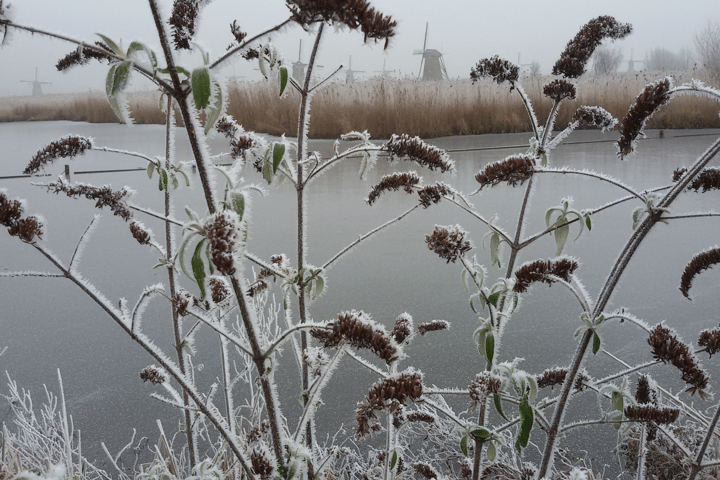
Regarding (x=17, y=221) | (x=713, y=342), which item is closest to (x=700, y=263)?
(x=713, y=342)

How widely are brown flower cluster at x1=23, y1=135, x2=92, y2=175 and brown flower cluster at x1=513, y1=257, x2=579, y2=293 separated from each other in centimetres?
86

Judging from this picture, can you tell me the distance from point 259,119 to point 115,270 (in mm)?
5737

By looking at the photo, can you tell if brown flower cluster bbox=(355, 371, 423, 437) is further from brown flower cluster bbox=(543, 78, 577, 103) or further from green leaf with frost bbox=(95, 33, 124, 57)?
brown flower cluster bbox=(543, 78, 577, 103)

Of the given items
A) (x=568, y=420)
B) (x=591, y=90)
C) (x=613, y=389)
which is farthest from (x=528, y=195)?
(x=591, y=90)

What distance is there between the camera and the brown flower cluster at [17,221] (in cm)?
72

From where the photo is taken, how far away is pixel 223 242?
53 cm

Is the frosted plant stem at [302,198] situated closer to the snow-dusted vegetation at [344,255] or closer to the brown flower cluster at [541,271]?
the snow-dusted vegetation at [344,255]

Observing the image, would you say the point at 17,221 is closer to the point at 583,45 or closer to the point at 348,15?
the point at 348,15

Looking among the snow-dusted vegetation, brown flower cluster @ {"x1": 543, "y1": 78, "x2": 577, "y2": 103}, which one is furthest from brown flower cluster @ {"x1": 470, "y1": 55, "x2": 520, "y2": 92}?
brown flower cluster @ {"x1": 543, "y1": 78, "x2": 577, "y2": 103}

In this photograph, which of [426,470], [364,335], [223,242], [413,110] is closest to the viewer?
[223,242]

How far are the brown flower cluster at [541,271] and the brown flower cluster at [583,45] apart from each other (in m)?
0.50

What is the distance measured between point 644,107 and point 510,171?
24 cm

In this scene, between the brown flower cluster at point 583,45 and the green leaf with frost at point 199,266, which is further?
the brown flower cluster at point 583,45

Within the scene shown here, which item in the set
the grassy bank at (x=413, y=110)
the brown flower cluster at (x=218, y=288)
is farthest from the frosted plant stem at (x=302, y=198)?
the grassy bank at (x=413, y=110)
